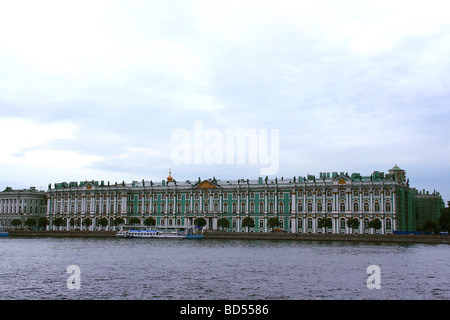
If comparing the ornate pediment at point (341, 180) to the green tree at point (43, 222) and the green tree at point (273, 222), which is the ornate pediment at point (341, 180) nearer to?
the green tree at point (273, 222)

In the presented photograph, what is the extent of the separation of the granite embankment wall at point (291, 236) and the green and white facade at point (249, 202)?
584 centimetres

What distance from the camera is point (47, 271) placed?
35438mm

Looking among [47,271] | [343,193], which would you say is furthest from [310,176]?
[47,271]

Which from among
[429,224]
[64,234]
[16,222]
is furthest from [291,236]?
[16,222]

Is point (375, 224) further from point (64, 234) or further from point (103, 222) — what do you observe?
point (64, 234)

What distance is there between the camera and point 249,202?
3538 inches

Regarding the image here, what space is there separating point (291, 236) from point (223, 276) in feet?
152

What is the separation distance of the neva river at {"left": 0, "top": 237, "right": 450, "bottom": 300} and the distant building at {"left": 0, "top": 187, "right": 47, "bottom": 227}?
6535cm

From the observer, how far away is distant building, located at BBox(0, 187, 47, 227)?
110062 mm

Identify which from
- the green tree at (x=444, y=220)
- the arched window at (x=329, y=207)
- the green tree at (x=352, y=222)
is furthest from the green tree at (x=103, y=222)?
the green tree at (x=444, y=220)

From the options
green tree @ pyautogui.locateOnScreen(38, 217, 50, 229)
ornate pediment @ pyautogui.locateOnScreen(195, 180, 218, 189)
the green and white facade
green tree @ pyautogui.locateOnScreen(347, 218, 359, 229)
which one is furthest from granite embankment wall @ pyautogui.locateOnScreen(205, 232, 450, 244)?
green tree @ pyautogui.locateOnScreen(38, 217, 50, 229)
